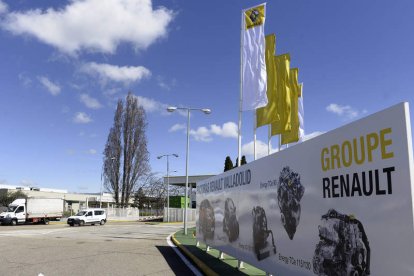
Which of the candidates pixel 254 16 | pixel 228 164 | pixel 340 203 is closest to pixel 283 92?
pixel 254 16

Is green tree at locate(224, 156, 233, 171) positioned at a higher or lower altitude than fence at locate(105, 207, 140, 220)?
higher

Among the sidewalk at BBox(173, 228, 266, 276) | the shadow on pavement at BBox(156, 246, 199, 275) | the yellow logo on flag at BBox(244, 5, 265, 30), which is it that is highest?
the yellow logo on flag at BBox(244, 5, 265, 30)

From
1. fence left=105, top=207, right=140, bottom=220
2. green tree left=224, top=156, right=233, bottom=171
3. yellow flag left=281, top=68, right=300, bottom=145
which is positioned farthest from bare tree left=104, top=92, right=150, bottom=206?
yellow flag left=281, top=68, right=300, bottom=145

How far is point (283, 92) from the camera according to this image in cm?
1717

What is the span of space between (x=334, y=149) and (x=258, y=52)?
11882 mm

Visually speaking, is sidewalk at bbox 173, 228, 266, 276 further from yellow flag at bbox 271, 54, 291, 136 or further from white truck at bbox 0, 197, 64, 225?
white truck at bbox 0, 197, 64, 225

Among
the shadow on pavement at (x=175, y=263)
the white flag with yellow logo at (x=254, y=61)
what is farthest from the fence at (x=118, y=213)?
the white flag with yellow logo at (x=254, y=61)

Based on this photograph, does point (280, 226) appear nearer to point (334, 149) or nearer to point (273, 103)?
point (334, 149)

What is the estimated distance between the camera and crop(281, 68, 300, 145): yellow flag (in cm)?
1834

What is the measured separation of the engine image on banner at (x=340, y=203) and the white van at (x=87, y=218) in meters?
36.3

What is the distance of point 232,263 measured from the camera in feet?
40.7

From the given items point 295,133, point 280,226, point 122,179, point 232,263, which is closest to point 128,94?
point 122,179

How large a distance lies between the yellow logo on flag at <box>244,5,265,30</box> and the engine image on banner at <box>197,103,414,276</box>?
950cm

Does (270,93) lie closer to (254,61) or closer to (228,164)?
(254,61)
